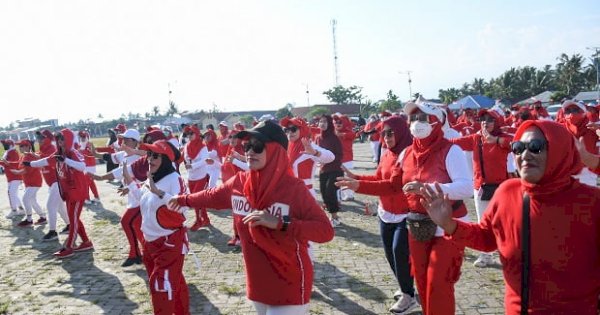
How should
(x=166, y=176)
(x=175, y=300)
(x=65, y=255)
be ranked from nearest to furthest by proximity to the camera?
1. (x=175, y=300)
2. (x=166, y=176)
3. (x=65, y=255)

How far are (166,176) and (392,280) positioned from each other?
130 inches

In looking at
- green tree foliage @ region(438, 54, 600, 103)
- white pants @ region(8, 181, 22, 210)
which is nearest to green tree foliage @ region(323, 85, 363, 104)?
green tree foliage @ region(438, 54, 600, 103)

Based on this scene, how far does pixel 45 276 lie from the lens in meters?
7.20

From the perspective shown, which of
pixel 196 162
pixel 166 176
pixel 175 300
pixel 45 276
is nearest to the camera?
pixel 175 300

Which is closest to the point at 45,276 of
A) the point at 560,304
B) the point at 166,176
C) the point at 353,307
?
the point at 166,176

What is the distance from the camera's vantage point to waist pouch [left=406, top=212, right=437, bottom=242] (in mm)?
3990

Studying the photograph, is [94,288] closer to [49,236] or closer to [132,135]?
[132,135]

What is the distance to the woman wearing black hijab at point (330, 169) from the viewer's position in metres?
9.43

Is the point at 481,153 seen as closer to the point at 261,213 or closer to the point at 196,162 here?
the point at 261,213

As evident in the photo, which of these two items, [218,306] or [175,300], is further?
[218,306]

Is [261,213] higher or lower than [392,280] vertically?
higher

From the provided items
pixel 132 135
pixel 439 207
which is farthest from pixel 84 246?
pixel 439 207

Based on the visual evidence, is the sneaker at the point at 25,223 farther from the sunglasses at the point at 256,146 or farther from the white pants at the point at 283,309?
the sunglasses at the point at 256,146

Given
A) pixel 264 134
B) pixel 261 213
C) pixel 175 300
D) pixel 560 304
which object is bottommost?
pixel 175 300
